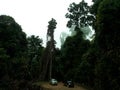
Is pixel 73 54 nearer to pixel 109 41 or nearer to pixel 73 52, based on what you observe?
pixel 73 52

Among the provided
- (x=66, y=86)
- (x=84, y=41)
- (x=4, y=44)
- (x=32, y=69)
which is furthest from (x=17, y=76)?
(x=84, y=41)

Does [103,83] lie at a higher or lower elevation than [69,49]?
lower

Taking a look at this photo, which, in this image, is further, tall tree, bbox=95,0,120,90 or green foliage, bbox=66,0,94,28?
green foliage, bbox=66,0,94,28

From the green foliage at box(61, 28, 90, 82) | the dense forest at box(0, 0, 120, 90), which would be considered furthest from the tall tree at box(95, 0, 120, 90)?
the green foliage at box(61, 28, 90, 82)

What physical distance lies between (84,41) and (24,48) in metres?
12.1

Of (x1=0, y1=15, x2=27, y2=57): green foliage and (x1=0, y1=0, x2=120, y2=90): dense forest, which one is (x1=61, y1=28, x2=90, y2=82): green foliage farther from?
(x1=0, y1=15, x2=27, y2=57): green foliage

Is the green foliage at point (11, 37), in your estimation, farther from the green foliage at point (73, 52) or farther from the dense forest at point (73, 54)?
the green foliage at point (73, 52)

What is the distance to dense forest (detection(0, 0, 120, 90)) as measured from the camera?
92.1 ft

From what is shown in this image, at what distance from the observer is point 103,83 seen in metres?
29.1

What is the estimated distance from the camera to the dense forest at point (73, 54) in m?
28.1

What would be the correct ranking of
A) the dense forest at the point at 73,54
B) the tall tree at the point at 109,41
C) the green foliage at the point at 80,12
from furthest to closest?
the green foliage at the point at 80,12 → the dense forest at the point at 73,54 → the tall tree at the point at 109,41

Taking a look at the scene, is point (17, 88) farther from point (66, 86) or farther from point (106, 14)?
point (106, 14)

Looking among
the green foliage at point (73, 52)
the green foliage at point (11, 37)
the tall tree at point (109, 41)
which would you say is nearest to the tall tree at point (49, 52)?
the green foliage at point (73, 52)

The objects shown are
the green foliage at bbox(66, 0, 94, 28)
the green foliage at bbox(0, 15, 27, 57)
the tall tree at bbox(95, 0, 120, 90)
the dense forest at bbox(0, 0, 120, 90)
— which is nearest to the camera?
the tall tree at bbox(95, 0, 120, 90)
